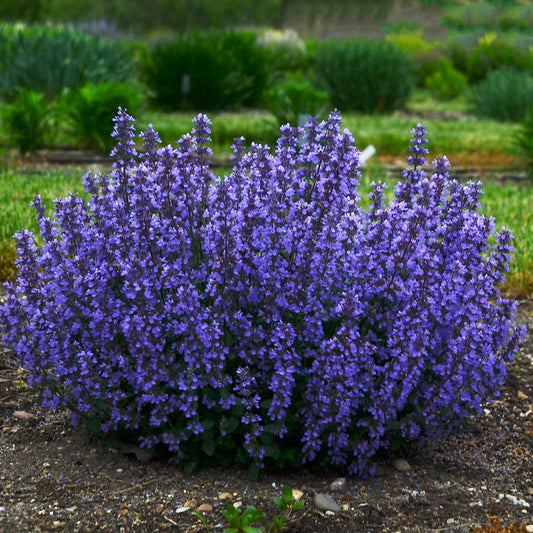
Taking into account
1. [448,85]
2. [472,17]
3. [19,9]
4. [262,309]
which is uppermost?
[472,17]

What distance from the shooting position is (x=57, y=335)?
2.61 metres

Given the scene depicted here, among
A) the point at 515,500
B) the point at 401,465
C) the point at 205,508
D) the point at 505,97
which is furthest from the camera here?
the point at 505,97

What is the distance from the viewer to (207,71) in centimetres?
1234

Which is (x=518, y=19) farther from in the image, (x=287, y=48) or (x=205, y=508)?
(x=205, y=508)

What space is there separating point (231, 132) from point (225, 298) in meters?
7.20

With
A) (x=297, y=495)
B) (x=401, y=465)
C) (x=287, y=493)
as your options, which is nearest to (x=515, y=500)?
(x=401, y=465)

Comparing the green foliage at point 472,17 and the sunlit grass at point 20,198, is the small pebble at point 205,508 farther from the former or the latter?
the green foliage at point 472,17

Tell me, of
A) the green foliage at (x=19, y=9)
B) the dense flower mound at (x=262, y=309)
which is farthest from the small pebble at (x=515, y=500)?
the green foliage at (x=19, y=9)

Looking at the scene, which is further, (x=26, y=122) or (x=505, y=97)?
(x=505, y=97)

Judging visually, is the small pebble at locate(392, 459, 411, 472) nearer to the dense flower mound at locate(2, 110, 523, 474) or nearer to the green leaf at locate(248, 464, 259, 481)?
the dense flower mound at locate(2, 110, 523, 474)

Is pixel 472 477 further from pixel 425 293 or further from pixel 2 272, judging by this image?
pixel 2 272

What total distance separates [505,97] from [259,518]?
1303 centimetres

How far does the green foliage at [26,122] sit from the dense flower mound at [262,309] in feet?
19.6

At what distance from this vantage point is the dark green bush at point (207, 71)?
12.3 metres
